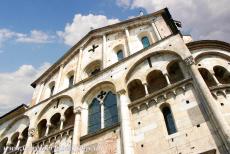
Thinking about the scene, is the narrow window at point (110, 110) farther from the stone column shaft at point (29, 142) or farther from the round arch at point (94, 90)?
the stone column shaft at point (29, 142)

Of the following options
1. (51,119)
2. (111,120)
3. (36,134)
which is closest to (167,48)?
(111,120)

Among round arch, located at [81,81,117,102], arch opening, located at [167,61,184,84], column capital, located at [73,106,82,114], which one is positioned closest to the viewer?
arch opening, located at [167,61,184,84]

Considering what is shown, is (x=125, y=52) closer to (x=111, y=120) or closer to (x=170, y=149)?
(x=111, y=120)

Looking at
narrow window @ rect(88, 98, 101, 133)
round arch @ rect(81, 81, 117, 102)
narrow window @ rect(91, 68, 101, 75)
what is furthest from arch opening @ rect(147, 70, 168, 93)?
narrow window @ rect(91, 68, 101, 75)

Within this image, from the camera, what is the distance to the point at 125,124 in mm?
11781

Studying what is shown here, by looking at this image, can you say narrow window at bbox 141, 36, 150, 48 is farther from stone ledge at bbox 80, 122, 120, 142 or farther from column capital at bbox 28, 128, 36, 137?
column capital at bbox 28, 128, 36, 137

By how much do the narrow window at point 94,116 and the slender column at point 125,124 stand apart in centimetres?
192

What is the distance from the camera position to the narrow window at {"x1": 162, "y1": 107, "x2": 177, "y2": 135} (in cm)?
1069

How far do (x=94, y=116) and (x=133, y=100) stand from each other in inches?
102

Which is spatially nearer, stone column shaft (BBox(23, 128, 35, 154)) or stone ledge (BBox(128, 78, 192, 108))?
stone ledge (BBox(128, 78, 192, 108))

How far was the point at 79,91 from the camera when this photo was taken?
1620cm

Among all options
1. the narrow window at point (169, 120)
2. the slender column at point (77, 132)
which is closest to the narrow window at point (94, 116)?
the slender column at point (77, 132)

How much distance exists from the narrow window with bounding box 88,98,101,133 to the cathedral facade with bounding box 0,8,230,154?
70mm

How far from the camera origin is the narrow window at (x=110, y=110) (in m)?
13.3
